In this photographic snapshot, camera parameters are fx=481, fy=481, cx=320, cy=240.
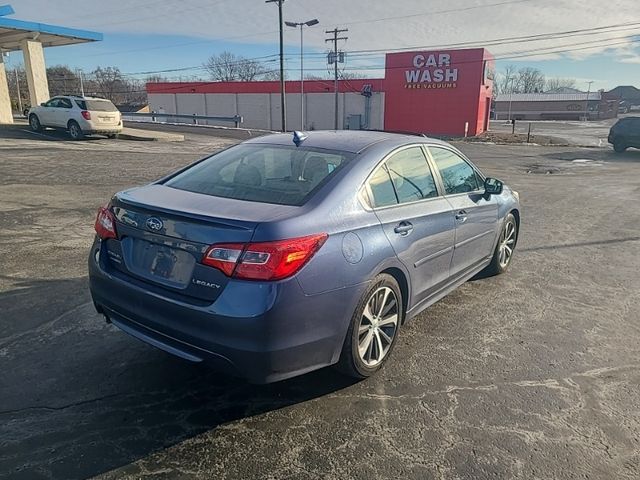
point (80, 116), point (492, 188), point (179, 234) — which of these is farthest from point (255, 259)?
point (80, 116)

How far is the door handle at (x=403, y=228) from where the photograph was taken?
10.8ft

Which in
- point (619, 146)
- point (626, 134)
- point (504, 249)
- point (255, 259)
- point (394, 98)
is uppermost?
point (394, 98)

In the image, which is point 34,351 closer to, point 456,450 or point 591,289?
point 456,450

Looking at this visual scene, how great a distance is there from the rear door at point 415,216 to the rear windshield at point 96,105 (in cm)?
1849

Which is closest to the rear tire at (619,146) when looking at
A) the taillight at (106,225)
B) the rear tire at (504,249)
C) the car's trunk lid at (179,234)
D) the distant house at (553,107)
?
the rear tire at (504,249)

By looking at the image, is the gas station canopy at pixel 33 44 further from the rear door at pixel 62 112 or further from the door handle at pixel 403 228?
the door handle at pixel 403 228

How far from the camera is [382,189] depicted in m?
3.38

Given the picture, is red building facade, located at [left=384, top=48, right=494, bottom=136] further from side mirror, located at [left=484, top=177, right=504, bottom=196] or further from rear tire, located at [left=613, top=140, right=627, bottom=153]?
side mirror, located at [left=484, top=177, right=504, bottom=196]

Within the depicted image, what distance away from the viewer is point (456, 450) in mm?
2621

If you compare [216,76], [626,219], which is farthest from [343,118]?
[216,76]

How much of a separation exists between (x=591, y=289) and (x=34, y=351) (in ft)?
17.1

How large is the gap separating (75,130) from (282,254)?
20079 mm

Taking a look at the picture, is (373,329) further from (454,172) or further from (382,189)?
(454,172)

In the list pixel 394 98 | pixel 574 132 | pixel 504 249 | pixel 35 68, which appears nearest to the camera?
pixel 504 249
